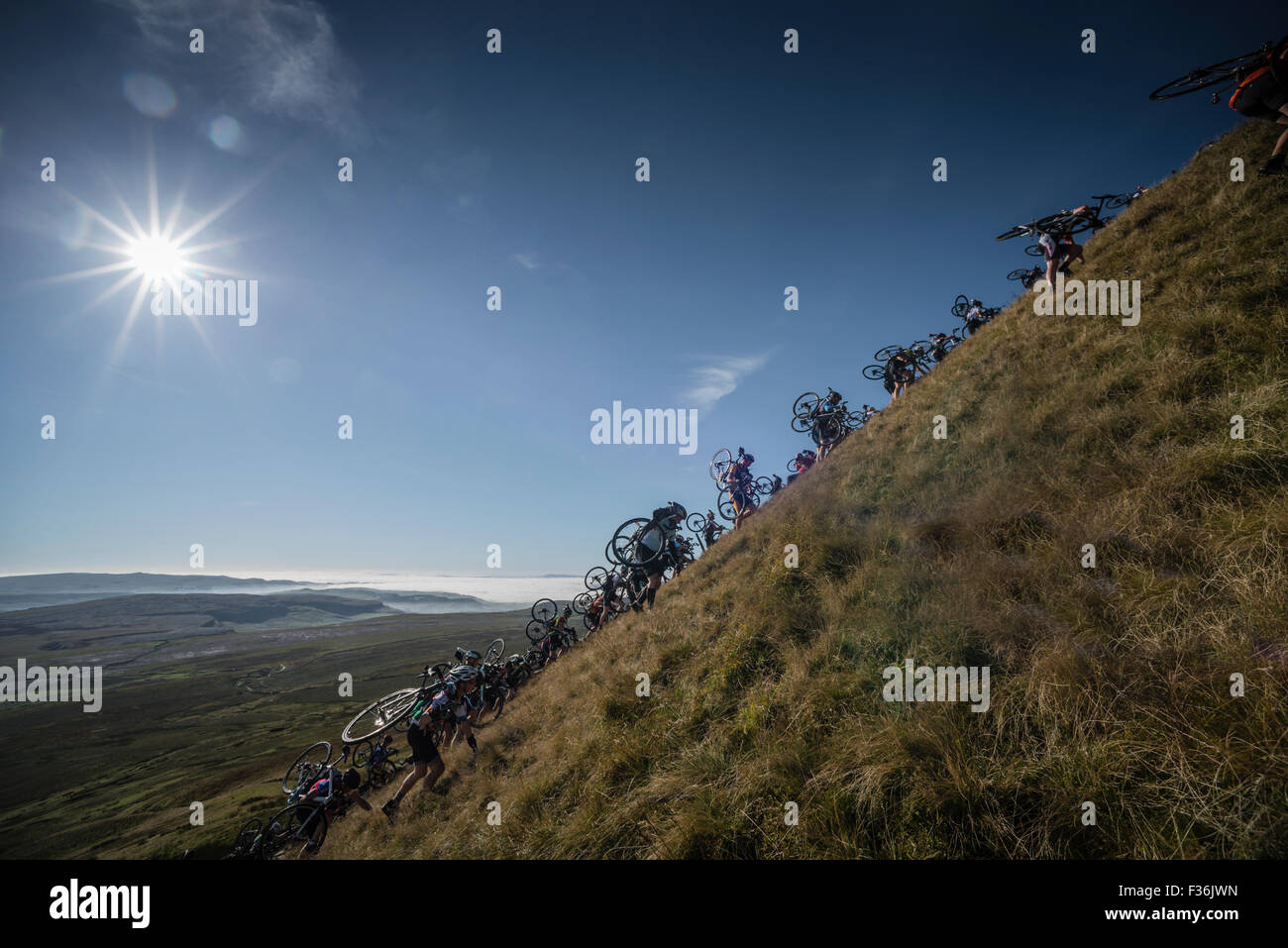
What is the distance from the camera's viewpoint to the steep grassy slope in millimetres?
2850

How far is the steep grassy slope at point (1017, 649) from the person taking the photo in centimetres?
285

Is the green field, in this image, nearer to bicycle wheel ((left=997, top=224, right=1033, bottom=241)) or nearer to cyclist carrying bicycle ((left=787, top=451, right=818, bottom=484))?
cyclist carrying bicycle ((left=787, top=451, right=818, bottom=484))

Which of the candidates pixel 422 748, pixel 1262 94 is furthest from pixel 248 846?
pixel 1262 94

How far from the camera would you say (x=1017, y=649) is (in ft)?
12.9

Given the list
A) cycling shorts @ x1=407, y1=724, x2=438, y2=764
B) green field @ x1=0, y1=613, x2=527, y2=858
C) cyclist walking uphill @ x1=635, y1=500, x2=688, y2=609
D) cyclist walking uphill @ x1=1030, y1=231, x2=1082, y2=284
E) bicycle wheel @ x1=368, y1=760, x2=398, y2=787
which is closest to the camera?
cycling shorts @ x1=407, y1=724, x2=438, y2=764

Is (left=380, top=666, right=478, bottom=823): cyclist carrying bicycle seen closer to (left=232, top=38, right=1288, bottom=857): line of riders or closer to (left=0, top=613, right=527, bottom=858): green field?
(left=232, top=38, right=1288, bottom=857): line of riders

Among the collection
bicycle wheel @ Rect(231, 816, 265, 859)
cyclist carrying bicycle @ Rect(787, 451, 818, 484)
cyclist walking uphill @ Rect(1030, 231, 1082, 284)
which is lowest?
bicycle wheel @ Rect(231, 816, 265, 859)

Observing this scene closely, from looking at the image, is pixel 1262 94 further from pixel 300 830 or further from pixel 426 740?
pixel 300 830

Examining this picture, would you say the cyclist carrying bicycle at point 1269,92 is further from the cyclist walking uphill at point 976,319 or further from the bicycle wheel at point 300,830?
the bicycle wheel at point 300,830

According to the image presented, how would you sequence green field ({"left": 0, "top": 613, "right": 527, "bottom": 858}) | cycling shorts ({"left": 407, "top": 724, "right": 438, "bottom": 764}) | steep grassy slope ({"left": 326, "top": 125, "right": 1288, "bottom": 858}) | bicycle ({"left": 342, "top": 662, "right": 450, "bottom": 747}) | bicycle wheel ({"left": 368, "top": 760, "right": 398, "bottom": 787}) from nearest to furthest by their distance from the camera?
steep grassy slope ({"left": 326, "top": 125, "right": 1288, "bottom": 858})
cycling shorts ({"left": 407, "top": 724, "right": 438, "bottom": 764})
bicycle ({"left": 342, "top": 662, "right": 450, "bottom": 747})
bicycle wheel ({"left": 368, "top": 760, "right": 398, "bottom": 787})
green field ({"left": 0, "top": 613, "right": 527, "bottom": 858})

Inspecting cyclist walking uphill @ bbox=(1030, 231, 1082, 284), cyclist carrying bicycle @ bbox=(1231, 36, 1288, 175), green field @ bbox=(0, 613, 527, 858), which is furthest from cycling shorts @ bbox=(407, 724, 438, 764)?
green field @ bbox=(0, 613, 527, 858)

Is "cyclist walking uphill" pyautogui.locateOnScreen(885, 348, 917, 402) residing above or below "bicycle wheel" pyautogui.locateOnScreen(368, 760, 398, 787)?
above

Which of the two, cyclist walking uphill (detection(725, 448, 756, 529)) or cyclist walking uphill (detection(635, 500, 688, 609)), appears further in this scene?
cyclist walking uphill (detection(725, 448, 756, 529))
